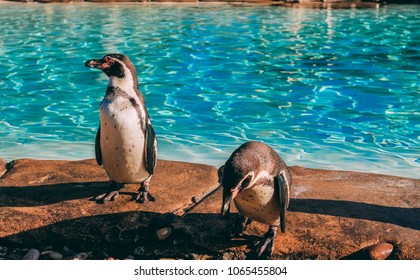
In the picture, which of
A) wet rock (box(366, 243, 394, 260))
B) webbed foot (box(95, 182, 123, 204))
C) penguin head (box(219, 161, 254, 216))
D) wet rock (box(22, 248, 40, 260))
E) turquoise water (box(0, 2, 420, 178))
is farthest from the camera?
turquoise water (box(0, 2, 420, 178))

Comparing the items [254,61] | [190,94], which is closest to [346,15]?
[254,61]

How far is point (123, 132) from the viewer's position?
4.30 metres

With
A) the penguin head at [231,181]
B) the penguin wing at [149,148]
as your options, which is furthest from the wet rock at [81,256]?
the penguin head at [231,181]

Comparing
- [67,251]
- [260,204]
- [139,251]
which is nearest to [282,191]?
[260,204]

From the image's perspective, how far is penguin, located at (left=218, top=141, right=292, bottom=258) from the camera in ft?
10.9

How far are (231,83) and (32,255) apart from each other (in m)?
6.87

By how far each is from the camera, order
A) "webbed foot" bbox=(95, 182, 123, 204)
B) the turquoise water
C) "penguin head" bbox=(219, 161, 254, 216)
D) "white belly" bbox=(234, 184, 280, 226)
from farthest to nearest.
→ the turquoise water, "webbed foot" bbox=(95, 182, 123, 204), "white belly" bbox=(234, 184, 280, 226), "penguin head" bbox=(219, 161, 254, 216)

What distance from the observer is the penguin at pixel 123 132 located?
169 inches

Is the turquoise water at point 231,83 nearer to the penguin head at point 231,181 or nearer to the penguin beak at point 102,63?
the penguin beak at point 102,63

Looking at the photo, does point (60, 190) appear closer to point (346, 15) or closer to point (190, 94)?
point (190, 94)

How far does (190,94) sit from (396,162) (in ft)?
12.2

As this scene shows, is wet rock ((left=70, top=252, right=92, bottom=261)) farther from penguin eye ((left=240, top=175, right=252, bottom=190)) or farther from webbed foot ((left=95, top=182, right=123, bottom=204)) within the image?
penguin eye ((left=240, top=175, right=252, bottom=190))

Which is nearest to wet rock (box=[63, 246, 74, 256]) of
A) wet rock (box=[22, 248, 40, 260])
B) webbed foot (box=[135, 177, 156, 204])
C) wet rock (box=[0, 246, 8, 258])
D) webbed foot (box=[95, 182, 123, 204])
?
wet rock (box=[22, 248, 40, 260])

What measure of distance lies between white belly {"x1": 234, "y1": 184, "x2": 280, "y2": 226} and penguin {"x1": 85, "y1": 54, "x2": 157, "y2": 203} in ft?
2.94
